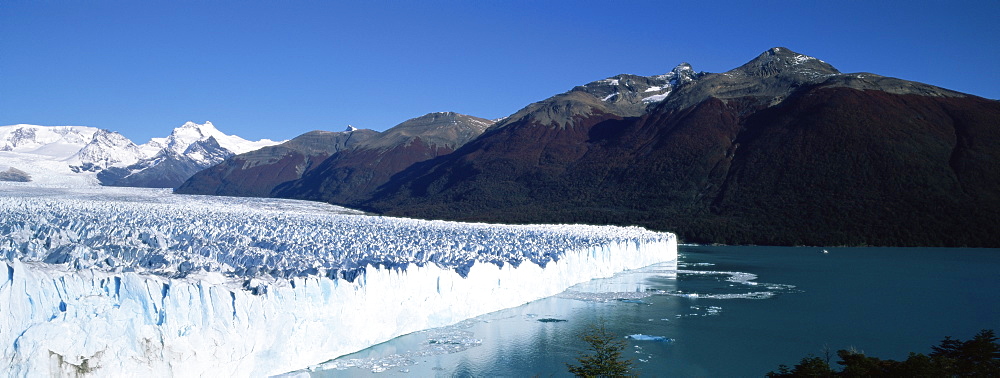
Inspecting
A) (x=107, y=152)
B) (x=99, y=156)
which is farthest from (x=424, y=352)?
(x=107, y=152)

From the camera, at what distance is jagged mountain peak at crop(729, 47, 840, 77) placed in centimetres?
10225

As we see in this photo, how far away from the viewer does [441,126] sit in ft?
476

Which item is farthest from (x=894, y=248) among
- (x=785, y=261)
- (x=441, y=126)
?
(x=441, y=126)

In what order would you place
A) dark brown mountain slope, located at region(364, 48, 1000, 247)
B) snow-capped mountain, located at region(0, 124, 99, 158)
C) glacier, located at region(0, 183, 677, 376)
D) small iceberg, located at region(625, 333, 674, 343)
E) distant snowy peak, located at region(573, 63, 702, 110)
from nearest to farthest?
glacier, located at region(0, 183, 677, 376), small iceberg, located at region(625, 333, 674, 343), dark brown mountain slope, located at region(364, 48, 1000, 247), distant snowy peak, located at region(573, 63, 702, 110), snow-capped mountain, located at region(0, 124, 99, 158)

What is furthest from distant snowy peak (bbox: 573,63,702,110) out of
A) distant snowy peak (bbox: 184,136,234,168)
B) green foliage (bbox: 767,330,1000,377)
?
distant snowy peak (bbox: 184,136,234,168)

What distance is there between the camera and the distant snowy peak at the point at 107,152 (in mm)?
→ 153875

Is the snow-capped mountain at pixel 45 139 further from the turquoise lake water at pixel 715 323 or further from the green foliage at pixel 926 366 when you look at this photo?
the green foliage at pixel 926 366

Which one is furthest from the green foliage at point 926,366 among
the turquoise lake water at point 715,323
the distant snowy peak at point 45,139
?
the distant snowy peak at point 45,139

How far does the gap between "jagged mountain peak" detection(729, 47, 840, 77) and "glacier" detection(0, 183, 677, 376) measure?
3599 inches

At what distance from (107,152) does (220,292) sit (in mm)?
178720

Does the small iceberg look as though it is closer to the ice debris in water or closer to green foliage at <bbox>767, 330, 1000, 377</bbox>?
the ice debris in water

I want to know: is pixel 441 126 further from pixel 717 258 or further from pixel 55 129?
pixel 55 129

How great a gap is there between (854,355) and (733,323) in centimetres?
866

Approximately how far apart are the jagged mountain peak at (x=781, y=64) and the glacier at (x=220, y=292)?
9142cm
